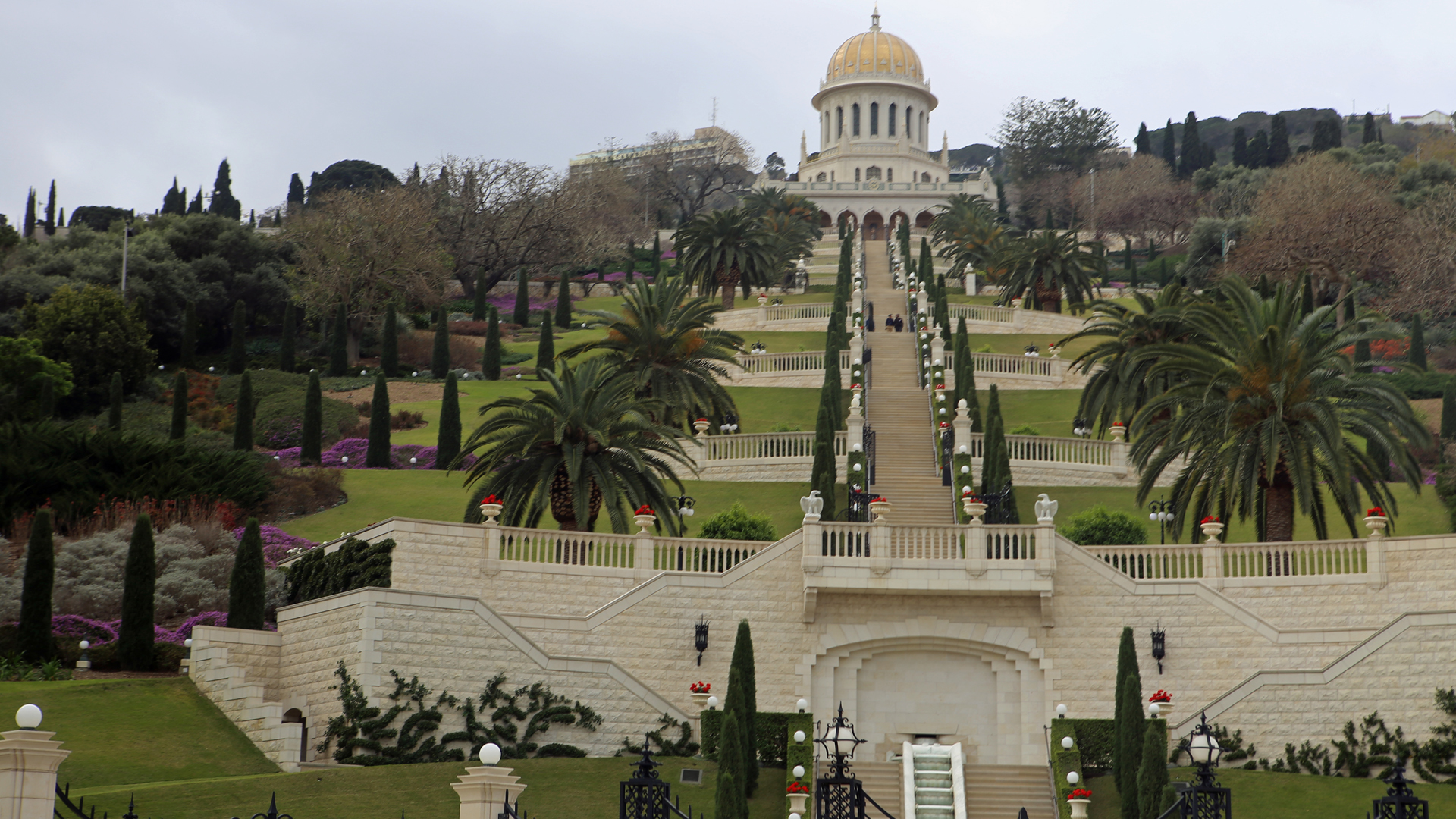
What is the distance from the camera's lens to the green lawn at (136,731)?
24.5 meters

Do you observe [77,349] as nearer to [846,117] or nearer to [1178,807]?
[1178,807]

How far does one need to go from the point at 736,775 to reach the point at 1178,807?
6.47 metres

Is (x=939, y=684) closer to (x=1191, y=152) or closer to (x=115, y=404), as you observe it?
(x=115, y=404)

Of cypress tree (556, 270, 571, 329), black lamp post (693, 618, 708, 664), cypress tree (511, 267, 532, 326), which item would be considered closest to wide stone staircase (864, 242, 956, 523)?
black lamp post (693, 618, 708, 664)

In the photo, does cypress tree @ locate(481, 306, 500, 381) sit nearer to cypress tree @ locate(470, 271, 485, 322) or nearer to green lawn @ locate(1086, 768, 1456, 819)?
cypress tree @ locate(470, 271, 485, 322)

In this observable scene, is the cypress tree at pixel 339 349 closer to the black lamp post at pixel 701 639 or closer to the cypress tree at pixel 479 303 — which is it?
the cypress tree at pixel 479 303

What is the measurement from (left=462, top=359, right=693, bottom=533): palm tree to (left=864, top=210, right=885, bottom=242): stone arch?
3353 inches

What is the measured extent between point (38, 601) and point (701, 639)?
13.9 meters

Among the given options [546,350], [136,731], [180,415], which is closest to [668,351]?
[180,415]

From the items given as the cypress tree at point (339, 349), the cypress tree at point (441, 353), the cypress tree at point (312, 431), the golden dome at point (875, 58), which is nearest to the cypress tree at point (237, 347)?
the cypress tree at point (339, 349)

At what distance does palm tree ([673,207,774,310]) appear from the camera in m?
72.4

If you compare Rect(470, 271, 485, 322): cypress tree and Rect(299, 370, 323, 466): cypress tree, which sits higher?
Rect(470, 271, 485, 322): cypress tree

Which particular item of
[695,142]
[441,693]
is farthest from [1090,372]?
[695,142]

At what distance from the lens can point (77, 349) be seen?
198 ft
